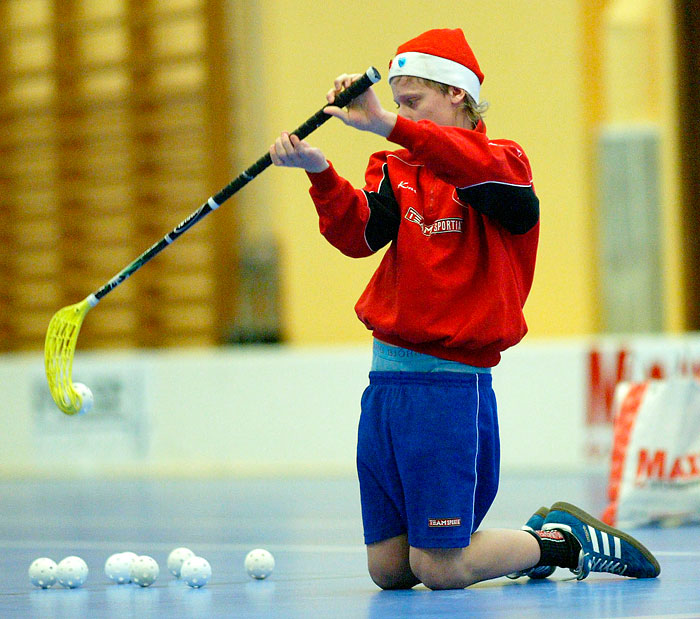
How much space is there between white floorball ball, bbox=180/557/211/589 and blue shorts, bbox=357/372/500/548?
458 mm

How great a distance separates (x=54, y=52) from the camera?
1015 centimetres

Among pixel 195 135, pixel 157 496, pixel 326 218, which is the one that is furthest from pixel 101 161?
pixel 326 218

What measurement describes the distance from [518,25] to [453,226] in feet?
18.7

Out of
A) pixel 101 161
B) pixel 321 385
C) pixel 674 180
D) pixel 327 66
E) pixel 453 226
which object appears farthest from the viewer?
pixel 101 161

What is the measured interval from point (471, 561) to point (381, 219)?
0.87 m

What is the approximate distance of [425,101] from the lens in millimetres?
3072

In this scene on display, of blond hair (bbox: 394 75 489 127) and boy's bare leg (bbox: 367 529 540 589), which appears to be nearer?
boy's bare leg (bbox: 367 529 540 589)

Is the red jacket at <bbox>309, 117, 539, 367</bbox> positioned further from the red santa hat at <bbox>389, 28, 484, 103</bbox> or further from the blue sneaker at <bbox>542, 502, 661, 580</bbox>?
the blue sneaker at <bbox>542, 502, 661, 580</bbox>

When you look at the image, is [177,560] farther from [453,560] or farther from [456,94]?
[456,94]

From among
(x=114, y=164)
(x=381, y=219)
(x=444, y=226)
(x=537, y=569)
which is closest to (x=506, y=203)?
(x=444, y=226)

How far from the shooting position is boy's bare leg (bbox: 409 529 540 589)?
296 cm

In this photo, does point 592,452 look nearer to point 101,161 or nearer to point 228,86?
point 228,86

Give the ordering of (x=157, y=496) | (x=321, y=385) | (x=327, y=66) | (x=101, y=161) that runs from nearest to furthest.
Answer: (x=157, y=496)
(x=321, y=385)
(x=327, y=66)
(x=101, y=161)

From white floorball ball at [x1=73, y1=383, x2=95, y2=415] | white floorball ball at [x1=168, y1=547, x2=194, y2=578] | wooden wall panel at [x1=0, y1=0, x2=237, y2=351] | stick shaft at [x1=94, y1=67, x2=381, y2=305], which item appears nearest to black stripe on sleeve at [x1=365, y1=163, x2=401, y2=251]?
stick shaft at [x1=94, y1=67, x2=381, y2=305]
